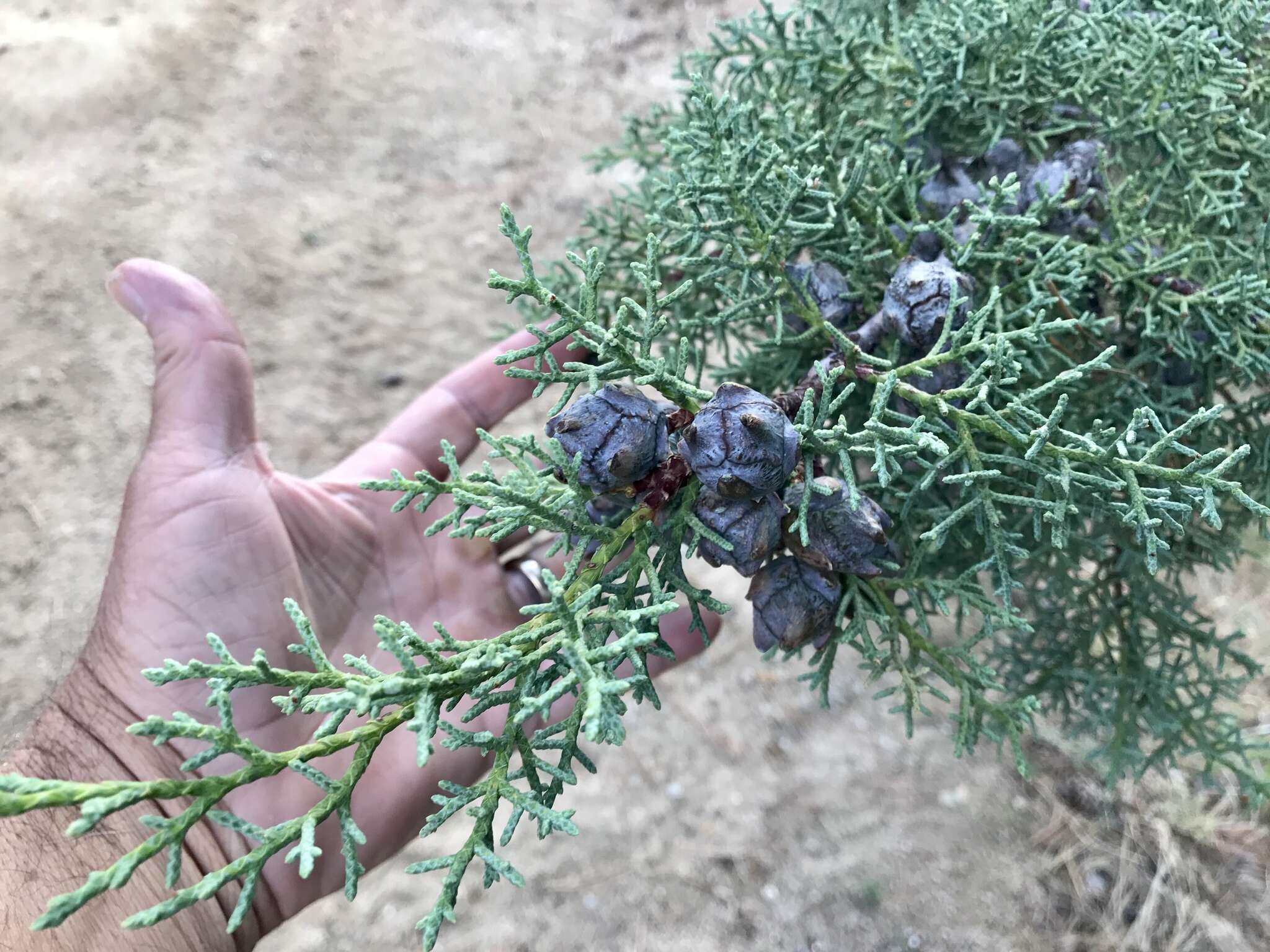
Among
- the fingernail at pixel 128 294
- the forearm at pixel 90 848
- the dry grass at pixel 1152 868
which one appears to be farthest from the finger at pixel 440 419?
the dry grass at pixel 1152 868

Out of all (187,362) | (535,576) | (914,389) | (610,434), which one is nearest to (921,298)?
(914,389)

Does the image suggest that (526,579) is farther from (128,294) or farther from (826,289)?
(826,289)

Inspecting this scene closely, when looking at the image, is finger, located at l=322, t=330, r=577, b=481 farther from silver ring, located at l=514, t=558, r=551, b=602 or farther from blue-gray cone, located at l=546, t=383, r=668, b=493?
blue-gray cone, located at l=546, t=383, r=668, b=493

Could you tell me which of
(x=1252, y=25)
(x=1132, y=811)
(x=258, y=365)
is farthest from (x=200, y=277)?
(x=1132, y=811)

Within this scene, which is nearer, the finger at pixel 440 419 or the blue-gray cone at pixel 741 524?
the blue-gray cone at pixel 741 524

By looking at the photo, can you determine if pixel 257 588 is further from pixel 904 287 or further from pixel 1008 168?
pixel 1008 168

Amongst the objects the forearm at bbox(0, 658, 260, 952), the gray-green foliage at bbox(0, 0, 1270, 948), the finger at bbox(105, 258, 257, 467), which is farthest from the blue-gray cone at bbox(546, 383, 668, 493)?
the finger at bbox(105, 258, 257, 467)

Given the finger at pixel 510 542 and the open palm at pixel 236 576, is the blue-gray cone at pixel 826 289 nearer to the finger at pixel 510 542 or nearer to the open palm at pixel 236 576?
the open palm at pixel 236 576
